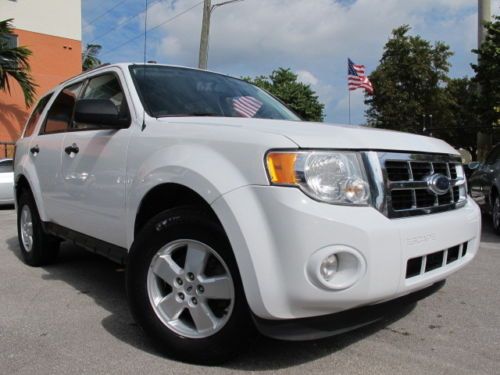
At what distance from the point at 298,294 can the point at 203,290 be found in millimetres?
599

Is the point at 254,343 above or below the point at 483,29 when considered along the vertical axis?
below

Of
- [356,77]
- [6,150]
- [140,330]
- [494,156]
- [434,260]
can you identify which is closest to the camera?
[434,260]

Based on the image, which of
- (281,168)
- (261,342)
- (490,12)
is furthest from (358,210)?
(490,12)

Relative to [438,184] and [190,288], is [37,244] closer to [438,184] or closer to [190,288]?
[190,288]

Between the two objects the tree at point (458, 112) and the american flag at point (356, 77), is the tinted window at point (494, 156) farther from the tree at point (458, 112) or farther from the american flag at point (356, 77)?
the tree at point (458, 112)

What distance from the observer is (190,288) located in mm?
2822

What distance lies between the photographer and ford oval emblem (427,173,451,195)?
287 centimetres

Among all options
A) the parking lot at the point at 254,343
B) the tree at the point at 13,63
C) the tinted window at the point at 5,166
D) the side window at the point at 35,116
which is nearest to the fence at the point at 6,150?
the tree at the point at 13,63

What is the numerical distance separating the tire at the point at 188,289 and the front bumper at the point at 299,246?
0.57 ft

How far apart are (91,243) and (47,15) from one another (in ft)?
71.8

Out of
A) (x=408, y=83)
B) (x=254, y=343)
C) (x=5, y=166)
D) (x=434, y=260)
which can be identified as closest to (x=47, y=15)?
(x=5, y=166)

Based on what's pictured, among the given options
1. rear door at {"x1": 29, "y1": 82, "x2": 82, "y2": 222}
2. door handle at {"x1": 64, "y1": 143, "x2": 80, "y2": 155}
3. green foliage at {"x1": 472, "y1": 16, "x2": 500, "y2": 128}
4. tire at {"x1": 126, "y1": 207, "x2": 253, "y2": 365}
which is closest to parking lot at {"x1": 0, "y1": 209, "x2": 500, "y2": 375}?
tire at {"x1": 126, "y1": 207, "x2": 253, "y2": 365}

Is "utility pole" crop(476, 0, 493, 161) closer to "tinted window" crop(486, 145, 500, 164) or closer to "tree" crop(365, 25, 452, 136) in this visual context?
"tinted window" crop(486, 145, 500, 164)

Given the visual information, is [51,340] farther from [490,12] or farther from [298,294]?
[490,12]
